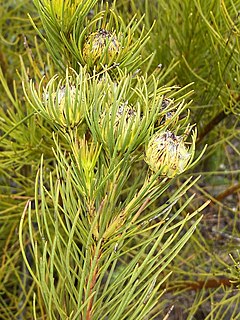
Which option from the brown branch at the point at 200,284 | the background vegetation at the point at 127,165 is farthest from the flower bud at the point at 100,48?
the brown branch at the point at 200,284

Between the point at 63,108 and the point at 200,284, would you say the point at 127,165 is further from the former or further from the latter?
the point at 200,284

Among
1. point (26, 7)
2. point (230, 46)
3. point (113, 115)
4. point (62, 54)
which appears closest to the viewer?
point (113, 115)

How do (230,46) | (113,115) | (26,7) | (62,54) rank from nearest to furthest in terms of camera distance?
1. (113,115)
2. (62,54)
3. (230,46)
4. (26,7)

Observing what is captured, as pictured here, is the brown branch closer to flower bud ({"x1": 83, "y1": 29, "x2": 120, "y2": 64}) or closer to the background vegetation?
the background vegetation

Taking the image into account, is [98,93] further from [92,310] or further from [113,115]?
[92,310]

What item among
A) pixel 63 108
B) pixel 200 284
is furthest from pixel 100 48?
pixel 200 284

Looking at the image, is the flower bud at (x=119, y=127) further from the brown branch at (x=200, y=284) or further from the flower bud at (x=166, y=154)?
the brown branch at (x=200, y=284)

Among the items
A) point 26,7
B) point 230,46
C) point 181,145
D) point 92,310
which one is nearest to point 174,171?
point 181,145
